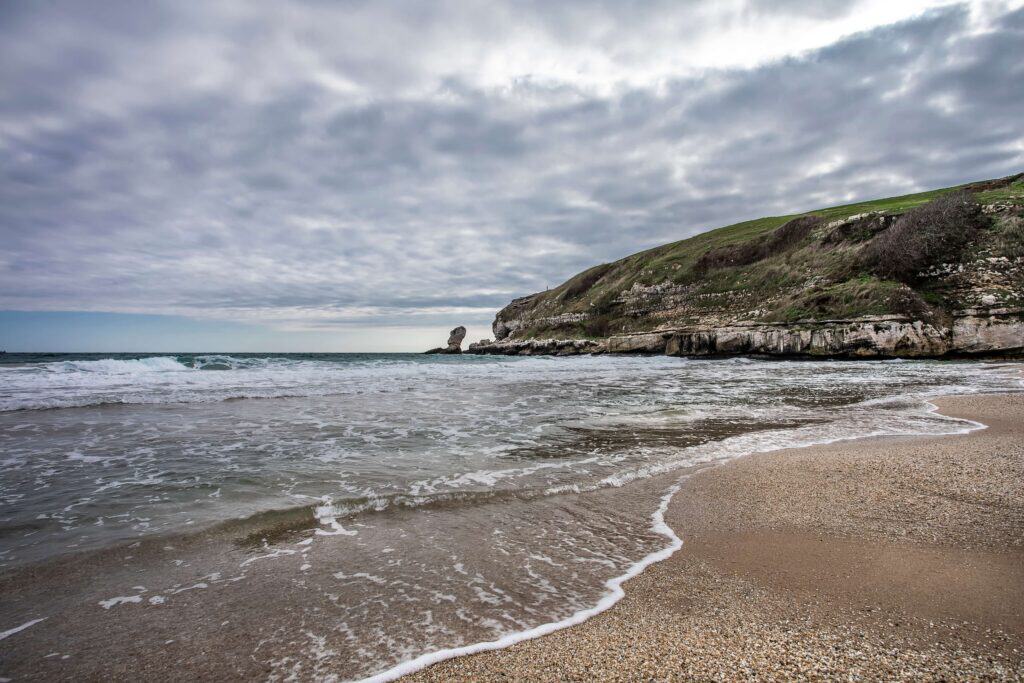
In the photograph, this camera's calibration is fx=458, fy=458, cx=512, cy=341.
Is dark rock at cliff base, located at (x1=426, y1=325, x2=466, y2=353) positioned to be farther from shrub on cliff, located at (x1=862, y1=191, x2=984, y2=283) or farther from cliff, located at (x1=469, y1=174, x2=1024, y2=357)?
shrub on cliff, located at (x1=862, y1=191, x2=984, y2=283)

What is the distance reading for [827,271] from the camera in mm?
40500

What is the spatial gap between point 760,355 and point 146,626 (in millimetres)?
40868

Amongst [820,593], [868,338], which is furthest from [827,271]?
[820,593]

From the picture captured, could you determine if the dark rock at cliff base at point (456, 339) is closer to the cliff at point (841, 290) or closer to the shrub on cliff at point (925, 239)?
the cliff at point (841, 290)

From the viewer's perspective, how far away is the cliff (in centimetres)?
2873

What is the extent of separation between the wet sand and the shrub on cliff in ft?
122

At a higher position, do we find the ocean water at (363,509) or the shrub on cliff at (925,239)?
the shrub on cliff at (925,239)

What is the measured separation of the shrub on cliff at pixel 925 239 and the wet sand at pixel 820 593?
37.2 m

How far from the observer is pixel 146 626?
8.61 ft

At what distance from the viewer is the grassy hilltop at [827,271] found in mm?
30891

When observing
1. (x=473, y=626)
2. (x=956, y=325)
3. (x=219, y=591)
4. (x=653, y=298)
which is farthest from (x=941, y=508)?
(x=653, y=298)

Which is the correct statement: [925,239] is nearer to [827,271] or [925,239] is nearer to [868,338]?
[827,271]

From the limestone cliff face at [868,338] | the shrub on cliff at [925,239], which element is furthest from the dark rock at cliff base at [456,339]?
the shrub on cliff at [925,239]

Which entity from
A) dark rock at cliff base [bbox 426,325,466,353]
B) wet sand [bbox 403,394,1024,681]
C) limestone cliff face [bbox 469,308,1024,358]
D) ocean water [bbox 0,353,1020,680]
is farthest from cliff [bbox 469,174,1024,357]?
dark rock at cliff base [bbox 426,325,466,353]
